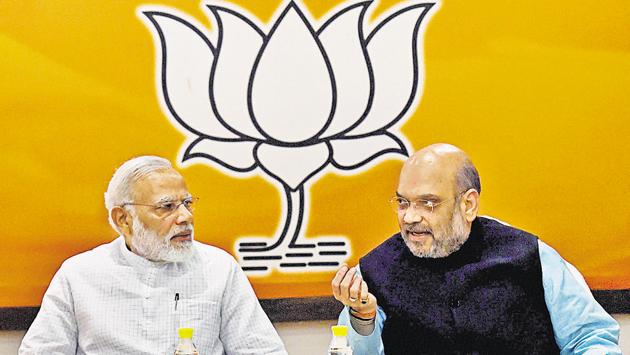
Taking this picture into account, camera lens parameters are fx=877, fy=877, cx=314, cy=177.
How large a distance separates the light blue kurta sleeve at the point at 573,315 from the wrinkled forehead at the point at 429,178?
1.34 ft

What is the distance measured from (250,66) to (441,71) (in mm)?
752

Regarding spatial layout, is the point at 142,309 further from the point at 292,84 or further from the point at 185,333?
the point at 292,84

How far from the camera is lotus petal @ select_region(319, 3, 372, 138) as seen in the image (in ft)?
11.2

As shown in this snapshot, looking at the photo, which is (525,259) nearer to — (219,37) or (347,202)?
(347,202)

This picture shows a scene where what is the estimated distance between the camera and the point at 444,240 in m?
2.86

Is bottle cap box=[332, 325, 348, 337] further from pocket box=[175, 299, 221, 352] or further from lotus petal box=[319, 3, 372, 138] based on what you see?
lotus petal box=[319, 3, 372, 138]

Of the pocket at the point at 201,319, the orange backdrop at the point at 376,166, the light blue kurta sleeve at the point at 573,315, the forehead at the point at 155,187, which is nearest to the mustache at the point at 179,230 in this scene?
the forehead at the point at 155,187

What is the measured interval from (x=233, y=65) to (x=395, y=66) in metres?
0.63

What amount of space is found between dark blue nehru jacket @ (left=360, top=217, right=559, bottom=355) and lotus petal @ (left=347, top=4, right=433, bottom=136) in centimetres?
68

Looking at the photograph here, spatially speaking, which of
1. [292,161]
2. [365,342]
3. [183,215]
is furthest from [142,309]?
[292,161]

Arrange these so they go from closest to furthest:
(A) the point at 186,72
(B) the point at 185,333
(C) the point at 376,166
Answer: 1. (B) the point at 185,333
2. (A) the point at 186,72
3. (C) the point at 376,166

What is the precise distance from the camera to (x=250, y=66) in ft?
11.1

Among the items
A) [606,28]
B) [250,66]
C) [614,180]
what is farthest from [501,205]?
[250,66]

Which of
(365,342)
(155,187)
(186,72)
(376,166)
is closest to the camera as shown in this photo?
(365,342)
